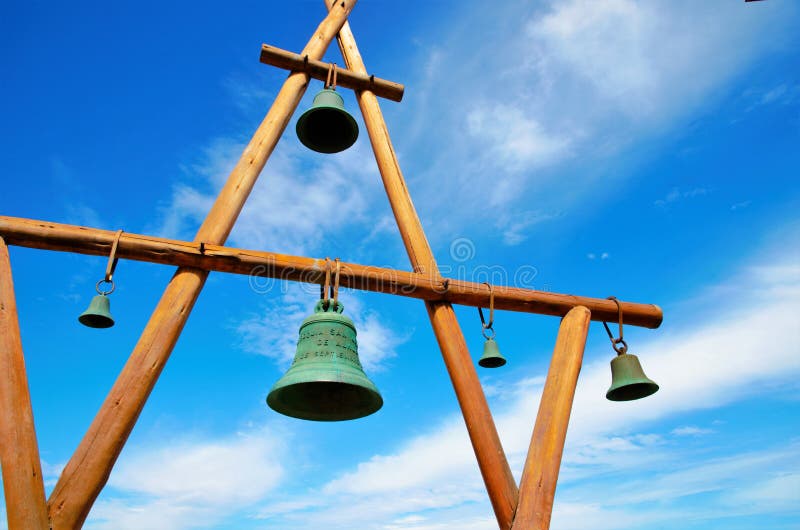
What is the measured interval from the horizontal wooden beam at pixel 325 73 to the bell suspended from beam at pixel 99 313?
2.91m

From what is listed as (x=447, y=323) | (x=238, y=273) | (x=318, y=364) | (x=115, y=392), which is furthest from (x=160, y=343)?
(x=447, y=323)

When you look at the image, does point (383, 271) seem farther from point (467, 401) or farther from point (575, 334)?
point (575, 334)

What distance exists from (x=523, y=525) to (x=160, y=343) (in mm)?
2670

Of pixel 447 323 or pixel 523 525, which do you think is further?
pixel 447 323

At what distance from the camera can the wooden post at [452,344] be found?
12.3 feet

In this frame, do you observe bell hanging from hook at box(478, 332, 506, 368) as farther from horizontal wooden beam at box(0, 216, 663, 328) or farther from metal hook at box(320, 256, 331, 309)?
metal hook at box(320, 256, 331, 309)

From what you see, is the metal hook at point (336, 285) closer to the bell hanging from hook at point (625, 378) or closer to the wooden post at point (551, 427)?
the wooden post at point (551, 427)

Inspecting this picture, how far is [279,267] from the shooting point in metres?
4.16

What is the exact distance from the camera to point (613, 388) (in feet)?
15.8

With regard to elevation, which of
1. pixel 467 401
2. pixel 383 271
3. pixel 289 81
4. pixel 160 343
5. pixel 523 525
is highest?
pixel 289 81

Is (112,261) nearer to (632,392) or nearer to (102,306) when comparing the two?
(102,306)

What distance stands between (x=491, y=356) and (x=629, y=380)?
127 centimetres

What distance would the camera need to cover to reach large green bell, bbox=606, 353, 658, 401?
15.4 feet

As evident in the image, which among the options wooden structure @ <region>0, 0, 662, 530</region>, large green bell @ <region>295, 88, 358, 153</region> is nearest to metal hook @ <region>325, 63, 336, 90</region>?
A: large green bell @ <region>295, 88, 358, 153</region>
